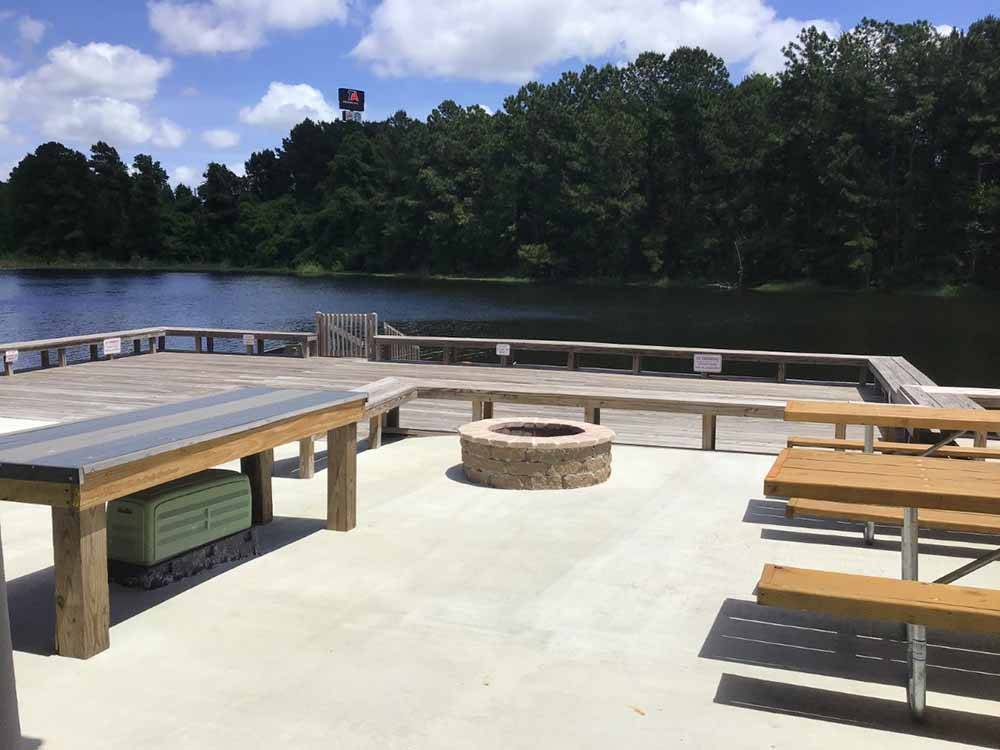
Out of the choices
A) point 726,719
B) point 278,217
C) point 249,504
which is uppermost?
point 278,217

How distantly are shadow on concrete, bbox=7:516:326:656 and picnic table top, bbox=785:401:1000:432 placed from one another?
2.81m

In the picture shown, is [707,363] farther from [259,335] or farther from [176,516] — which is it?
[176,516]

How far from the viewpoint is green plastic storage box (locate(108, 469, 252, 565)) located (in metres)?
3.95

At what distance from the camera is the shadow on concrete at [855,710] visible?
2910 mm

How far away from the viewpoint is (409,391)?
24.7ft

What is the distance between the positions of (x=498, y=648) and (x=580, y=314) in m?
35.7

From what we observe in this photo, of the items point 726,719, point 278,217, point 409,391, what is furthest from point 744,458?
point 278,217

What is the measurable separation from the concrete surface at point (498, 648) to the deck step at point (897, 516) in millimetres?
329

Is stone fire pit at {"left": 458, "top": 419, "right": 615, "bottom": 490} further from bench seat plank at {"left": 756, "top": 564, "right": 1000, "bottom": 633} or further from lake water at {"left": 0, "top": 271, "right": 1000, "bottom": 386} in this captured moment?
lake water at {"left": 0, "top": 271, "right": 1000, "bottom": 386}

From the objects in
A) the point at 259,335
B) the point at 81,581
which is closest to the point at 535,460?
the point at 81,581

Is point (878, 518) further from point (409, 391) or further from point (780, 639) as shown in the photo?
point (409, 391)

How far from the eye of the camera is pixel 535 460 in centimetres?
607

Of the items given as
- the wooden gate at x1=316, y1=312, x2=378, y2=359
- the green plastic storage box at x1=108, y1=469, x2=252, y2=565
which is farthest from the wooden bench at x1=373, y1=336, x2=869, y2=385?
the green plastic storage box at x1=108, y1=469, x2=252, y2=565

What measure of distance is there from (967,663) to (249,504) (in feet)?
10.5
